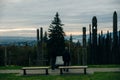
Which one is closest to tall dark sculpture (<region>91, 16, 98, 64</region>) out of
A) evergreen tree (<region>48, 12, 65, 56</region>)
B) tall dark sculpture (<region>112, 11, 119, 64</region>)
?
tall dark sculpture (<region>112, 11, 119, 64</region>)

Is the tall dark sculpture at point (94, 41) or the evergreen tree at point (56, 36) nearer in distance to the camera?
the evergreen tree at point (56, 36)

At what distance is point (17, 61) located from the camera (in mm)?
57031

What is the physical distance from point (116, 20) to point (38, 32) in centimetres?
813

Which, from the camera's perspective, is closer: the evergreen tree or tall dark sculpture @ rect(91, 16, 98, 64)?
the evergreen tree

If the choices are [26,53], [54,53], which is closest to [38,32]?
[54,53]

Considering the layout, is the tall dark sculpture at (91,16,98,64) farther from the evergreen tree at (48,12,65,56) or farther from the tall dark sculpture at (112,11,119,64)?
the evergreen tree at (48,12,65,56)

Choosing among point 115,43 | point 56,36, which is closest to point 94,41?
point 115,43

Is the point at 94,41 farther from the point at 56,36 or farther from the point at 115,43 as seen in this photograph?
the point at 56,36

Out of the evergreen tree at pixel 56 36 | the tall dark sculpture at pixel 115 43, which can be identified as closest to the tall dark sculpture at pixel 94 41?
the tall dark sculpture at pixel 115 43

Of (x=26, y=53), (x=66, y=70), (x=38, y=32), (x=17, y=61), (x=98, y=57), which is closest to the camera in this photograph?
(x=66, y=70)

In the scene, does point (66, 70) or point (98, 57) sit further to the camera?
point (98, 57)

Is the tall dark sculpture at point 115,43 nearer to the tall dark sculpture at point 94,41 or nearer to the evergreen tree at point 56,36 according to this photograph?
the tall dark sculpture at point 94,41

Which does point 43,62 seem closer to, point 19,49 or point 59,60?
point 59,60

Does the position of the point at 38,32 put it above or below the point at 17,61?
above
